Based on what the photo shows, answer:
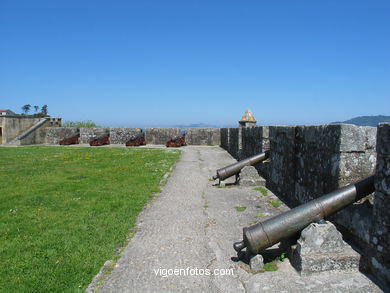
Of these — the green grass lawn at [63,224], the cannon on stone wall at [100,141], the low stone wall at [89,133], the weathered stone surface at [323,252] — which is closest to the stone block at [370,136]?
the weathered stone surface at [323,252]

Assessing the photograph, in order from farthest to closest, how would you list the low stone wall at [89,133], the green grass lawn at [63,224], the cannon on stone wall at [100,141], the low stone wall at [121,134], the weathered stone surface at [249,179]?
the low stone wall at [89,133] → the low stone wall at [121,134] → the cannon on stone wall at [100,141] → the weathered stone surface at [249,179] → the green grass lawn at [63,224]

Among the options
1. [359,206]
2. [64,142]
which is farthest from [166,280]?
[64,142]

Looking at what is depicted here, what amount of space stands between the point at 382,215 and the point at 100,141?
24.8m

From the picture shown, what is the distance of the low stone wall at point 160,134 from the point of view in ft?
88.6

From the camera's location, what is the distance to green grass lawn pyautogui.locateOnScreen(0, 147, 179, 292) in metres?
3.76

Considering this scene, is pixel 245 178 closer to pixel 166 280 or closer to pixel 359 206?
pixel 359 206

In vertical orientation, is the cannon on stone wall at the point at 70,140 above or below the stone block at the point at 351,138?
below

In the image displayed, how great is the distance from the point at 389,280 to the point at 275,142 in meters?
5.03

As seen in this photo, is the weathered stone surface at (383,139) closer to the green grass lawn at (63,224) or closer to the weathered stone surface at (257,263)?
the weathered stone surface at (257,263)

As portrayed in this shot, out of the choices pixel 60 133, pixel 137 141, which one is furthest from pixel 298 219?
pixel 60 133

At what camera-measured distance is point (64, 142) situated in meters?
26.8

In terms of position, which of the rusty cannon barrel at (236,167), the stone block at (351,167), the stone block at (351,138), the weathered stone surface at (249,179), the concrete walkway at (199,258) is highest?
the stone block at (351,138)

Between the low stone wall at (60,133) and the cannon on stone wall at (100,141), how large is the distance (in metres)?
2.49

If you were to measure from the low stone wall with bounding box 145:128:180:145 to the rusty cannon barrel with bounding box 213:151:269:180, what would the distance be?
18.1 m
